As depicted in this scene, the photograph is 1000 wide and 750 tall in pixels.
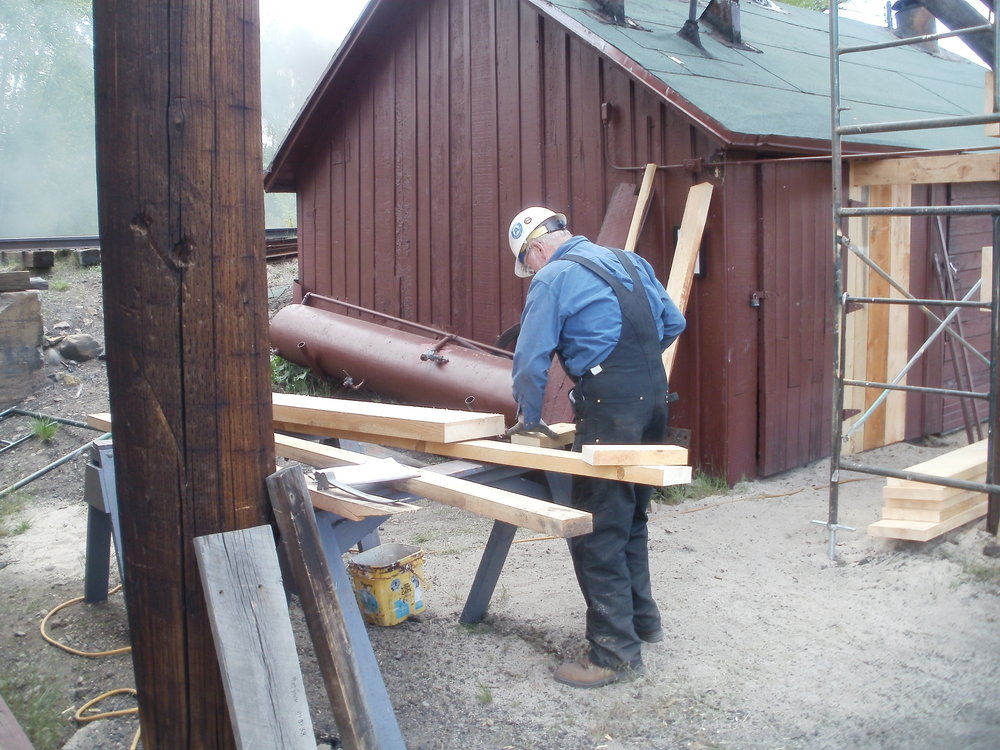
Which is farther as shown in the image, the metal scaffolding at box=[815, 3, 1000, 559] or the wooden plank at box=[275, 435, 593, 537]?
the metal scaffolding at box=[815, 3, 1000, 559]

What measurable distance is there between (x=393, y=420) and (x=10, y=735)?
1731mm

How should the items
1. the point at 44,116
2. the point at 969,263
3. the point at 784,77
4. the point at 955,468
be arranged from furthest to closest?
the point at 44,116 → the point at 969,263 → the point at 784,77 → the point at 955,468

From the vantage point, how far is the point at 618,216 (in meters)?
7.61

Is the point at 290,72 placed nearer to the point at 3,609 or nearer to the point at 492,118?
the point at 492,118

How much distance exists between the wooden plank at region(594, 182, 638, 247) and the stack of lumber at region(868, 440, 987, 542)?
2.66 metres

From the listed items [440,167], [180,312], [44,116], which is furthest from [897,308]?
[44,116]

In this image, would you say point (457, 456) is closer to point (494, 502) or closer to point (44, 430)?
point (494, 502)

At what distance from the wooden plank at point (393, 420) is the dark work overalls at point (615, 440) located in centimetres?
44

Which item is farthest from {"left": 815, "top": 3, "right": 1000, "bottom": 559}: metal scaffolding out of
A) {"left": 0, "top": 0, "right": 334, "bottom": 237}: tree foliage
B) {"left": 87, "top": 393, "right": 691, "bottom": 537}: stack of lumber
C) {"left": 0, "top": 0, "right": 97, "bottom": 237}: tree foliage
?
{"left": 0, "top": 0, "right": 97, "bottom": 237}: tree foliage

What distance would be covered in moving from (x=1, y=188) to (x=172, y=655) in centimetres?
2938

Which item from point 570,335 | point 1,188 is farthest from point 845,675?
point 1,188

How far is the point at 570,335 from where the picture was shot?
4.25 m

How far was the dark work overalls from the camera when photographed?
4.25 meters

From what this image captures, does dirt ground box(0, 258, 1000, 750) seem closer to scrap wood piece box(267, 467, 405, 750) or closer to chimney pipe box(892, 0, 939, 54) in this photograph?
scrap wood piece box(267, 467, 405, 750)
